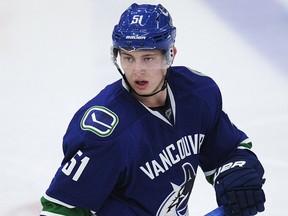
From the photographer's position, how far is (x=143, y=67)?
2.09m

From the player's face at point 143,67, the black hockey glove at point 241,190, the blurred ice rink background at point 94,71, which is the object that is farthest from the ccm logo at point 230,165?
the blurred ice rink background at point 94,71

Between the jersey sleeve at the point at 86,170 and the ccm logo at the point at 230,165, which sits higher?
the jersey sleeve at the point at 86,170

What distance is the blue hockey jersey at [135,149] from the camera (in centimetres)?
208

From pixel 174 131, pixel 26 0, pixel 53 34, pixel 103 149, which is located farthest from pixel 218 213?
pixel 26 0

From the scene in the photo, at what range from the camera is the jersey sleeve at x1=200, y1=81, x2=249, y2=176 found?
235 centimetres

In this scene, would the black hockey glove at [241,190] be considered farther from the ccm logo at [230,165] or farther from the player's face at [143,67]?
the player's face at [143,67]

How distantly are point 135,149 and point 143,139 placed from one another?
0.13 feet

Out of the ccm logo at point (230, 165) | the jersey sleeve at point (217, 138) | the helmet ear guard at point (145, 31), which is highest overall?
the helmet ear guard at point (145, 31)

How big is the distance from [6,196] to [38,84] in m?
0.81

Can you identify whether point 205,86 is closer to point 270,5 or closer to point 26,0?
point 270,5

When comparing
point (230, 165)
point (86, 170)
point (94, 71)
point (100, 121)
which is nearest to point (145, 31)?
point (100, 121)

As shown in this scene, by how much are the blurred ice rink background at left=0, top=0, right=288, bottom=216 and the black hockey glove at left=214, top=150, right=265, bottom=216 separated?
0.68 m

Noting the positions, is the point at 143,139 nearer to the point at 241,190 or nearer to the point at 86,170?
the point at 86,170

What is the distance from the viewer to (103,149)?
2.07 metres
